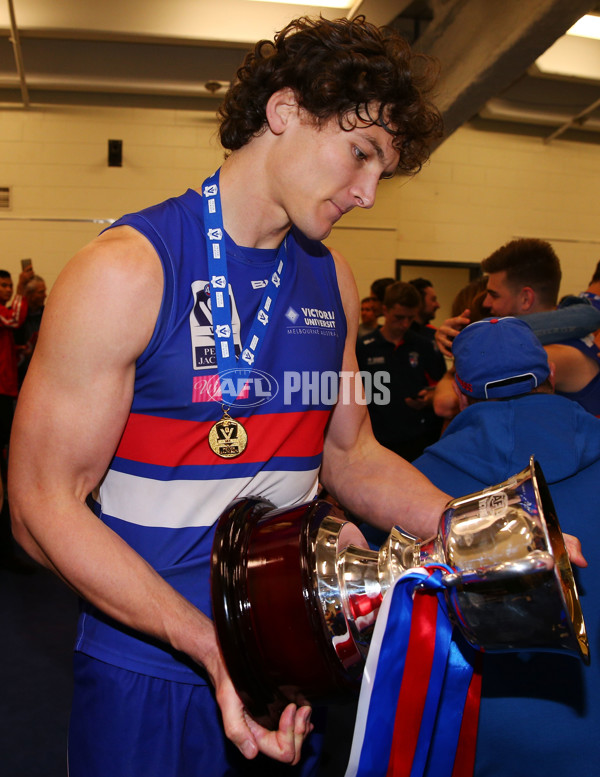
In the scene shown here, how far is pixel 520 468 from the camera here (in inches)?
54.3

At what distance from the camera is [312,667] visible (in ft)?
2.81

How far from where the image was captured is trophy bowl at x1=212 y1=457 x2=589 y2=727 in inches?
31.6

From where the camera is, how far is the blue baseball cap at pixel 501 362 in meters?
1.47

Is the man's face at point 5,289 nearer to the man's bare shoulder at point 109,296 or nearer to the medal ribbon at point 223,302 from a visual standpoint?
the medal ribbon at point 223,302

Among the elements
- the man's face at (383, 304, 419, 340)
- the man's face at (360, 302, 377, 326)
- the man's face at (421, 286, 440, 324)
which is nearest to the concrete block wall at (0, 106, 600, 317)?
the man's face at (360, 302, 377, 326)

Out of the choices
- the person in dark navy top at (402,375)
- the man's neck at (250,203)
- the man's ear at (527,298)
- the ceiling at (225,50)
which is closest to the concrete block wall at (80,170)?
the ceiling at (225,50)

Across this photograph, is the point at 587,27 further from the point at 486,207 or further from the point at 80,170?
the point at 80,170

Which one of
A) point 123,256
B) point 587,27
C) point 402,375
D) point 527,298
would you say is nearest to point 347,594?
point 123,256

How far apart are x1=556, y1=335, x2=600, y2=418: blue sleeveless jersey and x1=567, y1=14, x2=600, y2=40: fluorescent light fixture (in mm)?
4696

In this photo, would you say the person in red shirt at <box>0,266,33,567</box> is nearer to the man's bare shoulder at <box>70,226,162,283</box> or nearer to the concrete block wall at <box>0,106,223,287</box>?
the concrete block wall at <box>0,106,223,287</box>

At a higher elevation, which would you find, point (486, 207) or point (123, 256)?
point (486, 207)

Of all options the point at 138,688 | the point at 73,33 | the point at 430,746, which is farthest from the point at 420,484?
the point at 73,33

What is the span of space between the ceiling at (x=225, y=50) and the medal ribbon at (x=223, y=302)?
13.1ft

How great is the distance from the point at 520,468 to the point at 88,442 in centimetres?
86
